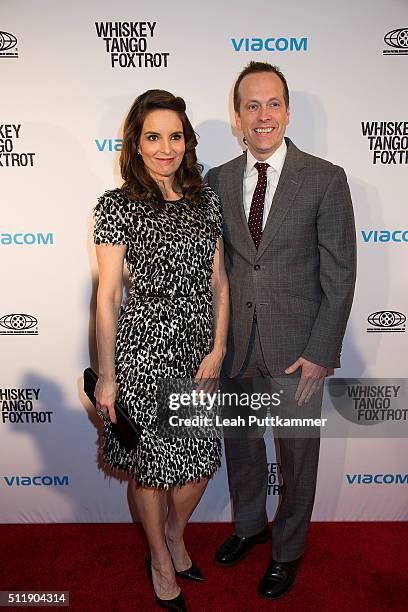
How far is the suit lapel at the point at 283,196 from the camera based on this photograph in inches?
86.7

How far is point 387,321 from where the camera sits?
9.37 feet

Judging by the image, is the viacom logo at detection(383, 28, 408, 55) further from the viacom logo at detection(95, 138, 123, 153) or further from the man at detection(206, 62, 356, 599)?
the viacom logo at detection(95, 138, 123, 153)

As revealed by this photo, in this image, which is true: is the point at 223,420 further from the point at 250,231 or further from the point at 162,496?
the point at 250,231

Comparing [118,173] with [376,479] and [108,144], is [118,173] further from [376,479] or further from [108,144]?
[376,479]

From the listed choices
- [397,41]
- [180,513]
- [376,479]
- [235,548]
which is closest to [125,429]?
[180,513]

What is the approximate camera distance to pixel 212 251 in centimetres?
222

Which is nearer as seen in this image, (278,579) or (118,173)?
(278,579)

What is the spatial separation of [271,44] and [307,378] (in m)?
1.54

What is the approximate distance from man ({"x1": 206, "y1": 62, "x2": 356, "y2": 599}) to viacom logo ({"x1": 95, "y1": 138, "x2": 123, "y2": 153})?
50 centimetres

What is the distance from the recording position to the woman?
2088 millimetres

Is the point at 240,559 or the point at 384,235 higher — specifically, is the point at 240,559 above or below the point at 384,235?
below

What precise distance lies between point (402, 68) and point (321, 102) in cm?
40

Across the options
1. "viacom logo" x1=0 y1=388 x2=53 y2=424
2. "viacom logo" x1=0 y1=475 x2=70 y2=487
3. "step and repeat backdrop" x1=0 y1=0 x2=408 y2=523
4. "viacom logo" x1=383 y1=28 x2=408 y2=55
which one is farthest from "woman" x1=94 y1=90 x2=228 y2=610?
"viacom logo" x1=383 y1=28 x2=408 y2=55

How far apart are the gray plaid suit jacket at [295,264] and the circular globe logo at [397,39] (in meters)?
0.75
